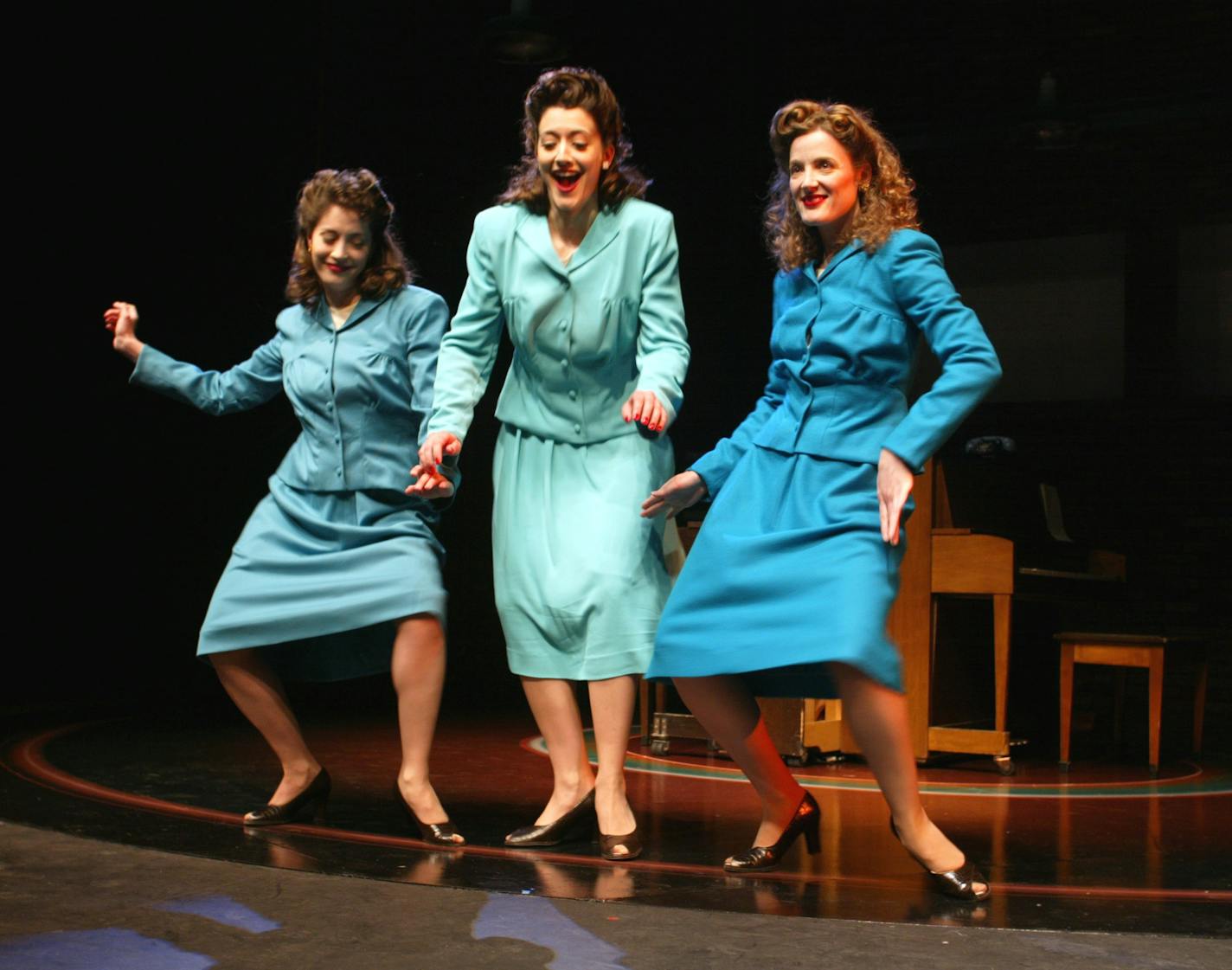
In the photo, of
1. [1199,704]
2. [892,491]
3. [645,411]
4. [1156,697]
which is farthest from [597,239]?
Answer: [1199,704]

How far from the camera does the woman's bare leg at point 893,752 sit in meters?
2.48

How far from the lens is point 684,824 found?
3.34 m

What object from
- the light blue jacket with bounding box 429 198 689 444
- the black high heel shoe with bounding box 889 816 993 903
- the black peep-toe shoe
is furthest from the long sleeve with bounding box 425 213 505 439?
the black high heel shoe with bounding box 889 816 993 903

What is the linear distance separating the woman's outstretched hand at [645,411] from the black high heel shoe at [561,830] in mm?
749

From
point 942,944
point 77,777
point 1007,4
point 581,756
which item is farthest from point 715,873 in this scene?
point 1007,4

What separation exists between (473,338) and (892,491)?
39.7 inches

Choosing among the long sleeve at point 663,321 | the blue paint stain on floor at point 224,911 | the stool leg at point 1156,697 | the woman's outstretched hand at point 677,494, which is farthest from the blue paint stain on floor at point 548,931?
the stool leg at point 1156,697

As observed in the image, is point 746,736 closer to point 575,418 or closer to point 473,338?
point 575,418

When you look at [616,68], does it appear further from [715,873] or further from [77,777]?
[715,873]

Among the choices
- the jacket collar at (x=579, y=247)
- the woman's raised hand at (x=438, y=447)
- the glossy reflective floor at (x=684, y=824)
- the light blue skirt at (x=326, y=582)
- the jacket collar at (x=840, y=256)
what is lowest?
the glossy reflective floor at (x=684, y=824)

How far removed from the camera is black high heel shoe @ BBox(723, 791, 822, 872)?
2.70 m

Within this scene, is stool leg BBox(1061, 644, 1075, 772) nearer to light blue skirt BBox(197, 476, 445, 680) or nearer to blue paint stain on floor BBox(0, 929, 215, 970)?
light blue skirt BBox(197, 476, 445, 680)

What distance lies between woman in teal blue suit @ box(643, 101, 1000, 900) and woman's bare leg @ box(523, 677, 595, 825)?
0.37 meters

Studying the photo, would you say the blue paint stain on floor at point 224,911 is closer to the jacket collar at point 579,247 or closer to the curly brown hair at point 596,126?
the jacket collar at point 579,247
